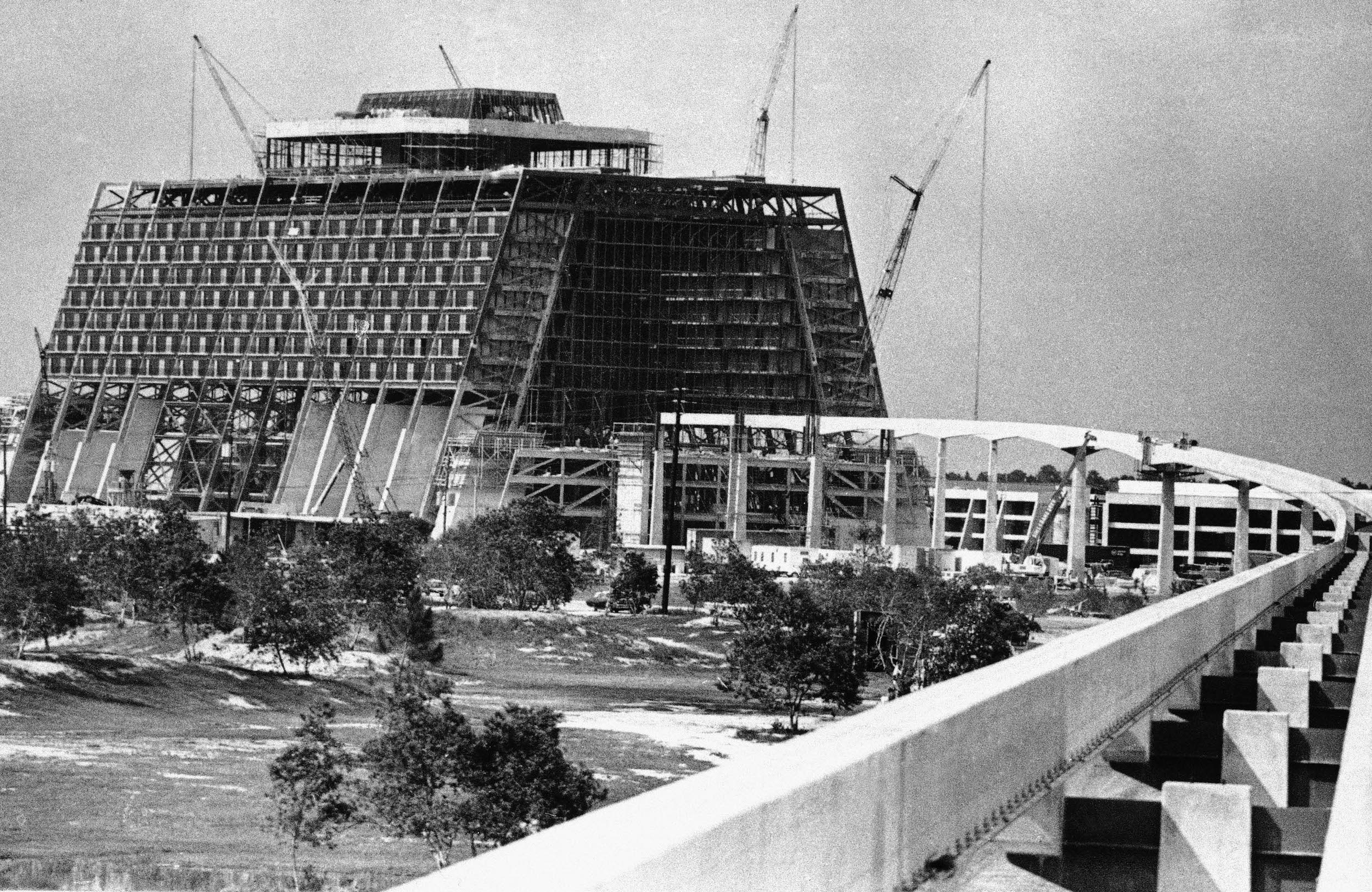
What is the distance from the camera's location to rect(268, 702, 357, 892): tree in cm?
6016

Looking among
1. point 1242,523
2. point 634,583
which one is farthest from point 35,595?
point 1242,523

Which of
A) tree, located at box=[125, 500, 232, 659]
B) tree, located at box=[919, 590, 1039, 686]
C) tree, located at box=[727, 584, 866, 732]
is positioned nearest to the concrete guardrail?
tree, located at box=[727, 584, 866, 732]

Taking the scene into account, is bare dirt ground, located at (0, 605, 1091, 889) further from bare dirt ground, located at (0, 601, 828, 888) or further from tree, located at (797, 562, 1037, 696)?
tree, located at (797, 562, 1037, 696)

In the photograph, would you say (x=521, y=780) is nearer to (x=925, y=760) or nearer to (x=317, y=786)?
(x=317, y=786)

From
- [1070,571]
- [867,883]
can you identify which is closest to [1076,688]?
[867,883]

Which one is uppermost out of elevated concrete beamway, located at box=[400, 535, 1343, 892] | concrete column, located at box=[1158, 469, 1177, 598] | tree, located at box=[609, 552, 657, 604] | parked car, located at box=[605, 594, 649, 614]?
concrete column, located at box=[1158, 469, 1177, 598]

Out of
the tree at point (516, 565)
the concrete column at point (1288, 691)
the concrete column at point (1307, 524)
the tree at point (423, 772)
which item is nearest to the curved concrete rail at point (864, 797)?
the concrete column at point (1288, 691)

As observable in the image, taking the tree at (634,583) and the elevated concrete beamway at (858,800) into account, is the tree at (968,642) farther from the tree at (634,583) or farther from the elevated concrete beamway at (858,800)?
the elevated concrete beamway at (858,800)

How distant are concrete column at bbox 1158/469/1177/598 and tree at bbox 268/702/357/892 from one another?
413 ft

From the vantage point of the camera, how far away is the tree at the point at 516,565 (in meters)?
152

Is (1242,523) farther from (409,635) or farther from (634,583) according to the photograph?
(409,635)

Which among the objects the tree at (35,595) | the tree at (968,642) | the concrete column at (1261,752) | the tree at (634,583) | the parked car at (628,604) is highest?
the tree at (634,583)

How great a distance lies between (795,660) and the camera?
98812mm

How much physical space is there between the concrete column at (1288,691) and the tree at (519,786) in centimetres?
2616
